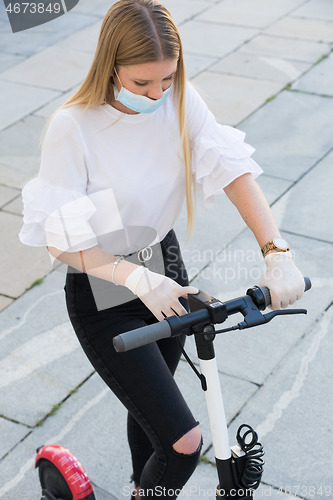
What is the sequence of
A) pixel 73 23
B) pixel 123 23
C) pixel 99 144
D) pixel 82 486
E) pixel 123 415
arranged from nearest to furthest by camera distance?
pixel 123 23 → pixel 99 144 → pixel 82 486 → pixel 123 415 → pixel 73 23

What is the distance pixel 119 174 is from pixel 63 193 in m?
0.23

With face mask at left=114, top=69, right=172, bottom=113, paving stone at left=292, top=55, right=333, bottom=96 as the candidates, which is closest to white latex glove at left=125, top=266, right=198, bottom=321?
face mask at left=114, top=69, right=172, bottom=113

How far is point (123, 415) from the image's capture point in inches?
146

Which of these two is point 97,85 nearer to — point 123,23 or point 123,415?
point 123,23

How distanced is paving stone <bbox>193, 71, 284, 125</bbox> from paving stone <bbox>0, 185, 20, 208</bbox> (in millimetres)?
1996

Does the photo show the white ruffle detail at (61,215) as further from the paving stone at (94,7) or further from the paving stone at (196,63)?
the paving stone at (94,7)

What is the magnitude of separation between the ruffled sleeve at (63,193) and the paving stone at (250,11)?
669cm

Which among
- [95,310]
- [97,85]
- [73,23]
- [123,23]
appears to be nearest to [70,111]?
[97,85]

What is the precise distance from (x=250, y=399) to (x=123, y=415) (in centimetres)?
67

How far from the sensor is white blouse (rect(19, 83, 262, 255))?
2393 millimetres

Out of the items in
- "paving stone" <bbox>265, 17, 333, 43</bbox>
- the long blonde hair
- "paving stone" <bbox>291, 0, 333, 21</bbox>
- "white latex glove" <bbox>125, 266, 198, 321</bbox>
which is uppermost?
the long blonde hair

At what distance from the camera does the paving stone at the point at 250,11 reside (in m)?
8.73

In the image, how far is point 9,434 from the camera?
3619 mm

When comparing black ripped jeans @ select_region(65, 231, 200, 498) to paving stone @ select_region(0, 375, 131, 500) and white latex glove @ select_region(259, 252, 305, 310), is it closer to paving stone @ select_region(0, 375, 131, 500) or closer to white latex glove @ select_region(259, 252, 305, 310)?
white latex glove @ select_region(259, 252, 305, 310)
